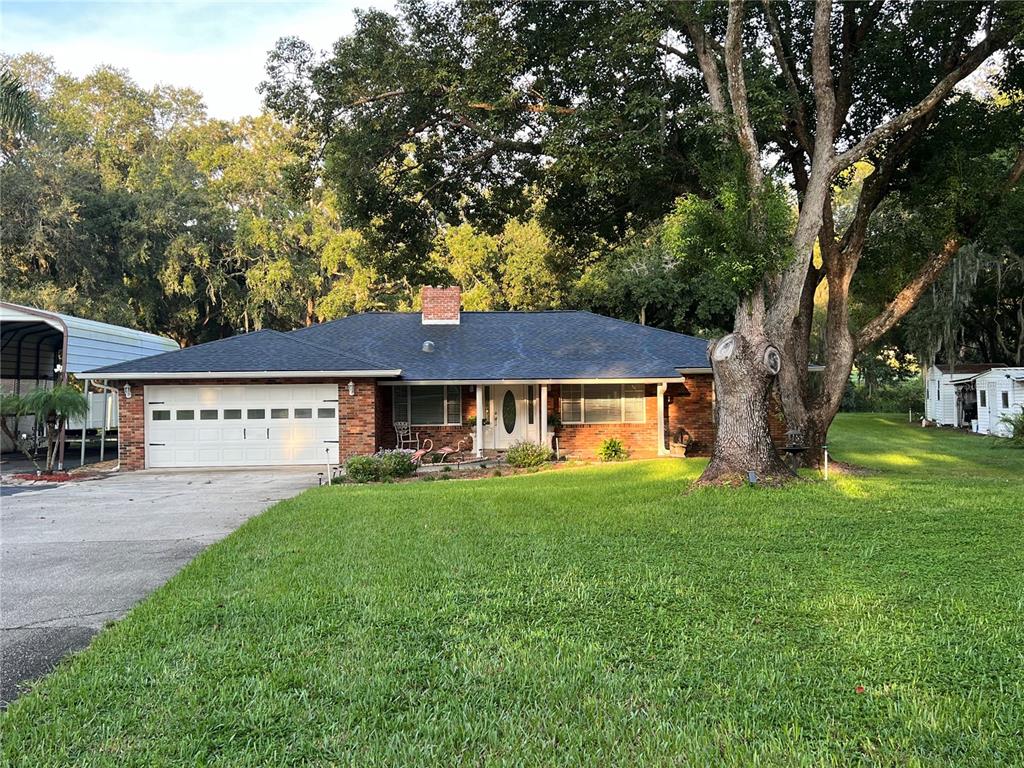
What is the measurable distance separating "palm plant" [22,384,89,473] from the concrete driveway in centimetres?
210

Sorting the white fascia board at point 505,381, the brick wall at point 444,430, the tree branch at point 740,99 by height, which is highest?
the tree branch at point 740,99

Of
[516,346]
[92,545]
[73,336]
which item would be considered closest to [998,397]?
[516,346]

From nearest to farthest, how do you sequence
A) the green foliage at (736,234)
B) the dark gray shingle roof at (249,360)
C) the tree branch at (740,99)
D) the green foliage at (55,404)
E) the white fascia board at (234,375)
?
the green foliage at (736,234)
the tree branch at (740,99)
the green foliage at (55,404)
the white fascia board at (234,375)
the dark gray shingle roof at (249,360)

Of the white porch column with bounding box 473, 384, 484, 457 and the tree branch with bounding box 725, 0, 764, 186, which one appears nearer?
the tree branch with bounding box 725, 0, 764, 186

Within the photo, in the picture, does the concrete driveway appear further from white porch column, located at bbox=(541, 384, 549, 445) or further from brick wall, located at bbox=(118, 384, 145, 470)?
white porch column, located at bbox=(541, 384, 549, 445)

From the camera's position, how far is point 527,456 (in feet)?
49.8

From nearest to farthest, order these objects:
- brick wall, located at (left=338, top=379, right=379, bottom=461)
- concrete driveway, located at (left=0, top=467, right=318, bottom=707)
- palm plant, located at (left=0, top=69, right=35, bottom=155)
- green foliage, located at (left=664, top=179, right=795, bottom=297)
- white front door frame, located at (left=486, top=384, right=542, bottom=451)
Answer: concrete driveway, located at (left=0, top=467, right=318, bottom=707) < green foliage, located at (left=664, top=179, right=795, bottom=297) < palm plant, located at (left=0, top=69, right=35, bottom=155) < brick wall, located at (left=338, top=379, right=379, bottom=461) < white front door frame, located at (left=486, top=384, right=542, bottom=451)

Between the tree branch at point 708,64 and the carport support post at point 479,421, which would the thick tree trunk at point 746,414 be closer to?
the tree branch at point 708,64

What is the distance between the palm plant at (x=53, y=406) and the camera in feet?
48.1

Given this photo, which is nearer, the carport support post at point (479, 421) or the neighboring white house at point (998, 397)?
the carport support post at point (479, 421)

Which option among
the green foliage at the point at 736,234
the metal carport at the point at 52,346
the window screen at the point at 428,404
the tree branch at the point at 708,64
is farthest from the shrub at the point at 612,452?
the metal carport at the point at 52,346

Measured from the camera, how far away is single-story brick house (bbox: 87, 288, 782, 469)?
1622cm

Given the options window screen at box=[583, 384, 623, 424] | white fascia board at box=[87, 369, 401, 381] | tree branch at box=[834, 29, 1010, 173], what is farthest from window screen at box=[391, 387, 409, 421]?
tree branch at box=[834, 29, 1010, 173]

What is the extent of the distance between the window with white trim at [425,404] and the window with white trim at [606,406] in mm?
2945
